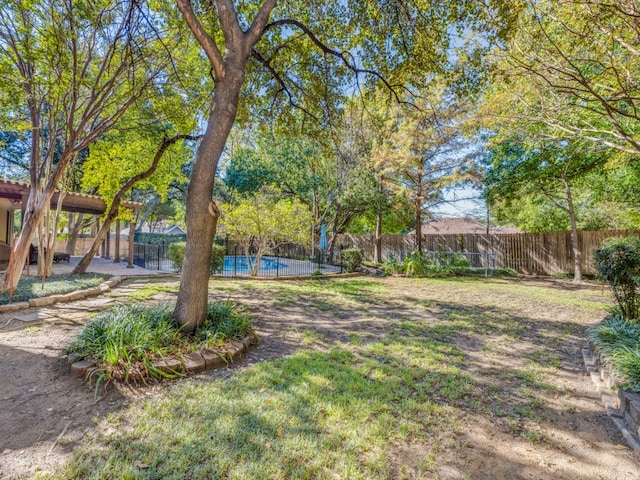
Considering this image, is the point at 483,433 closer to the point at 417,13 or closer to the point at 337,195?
Result: the point at 417,13

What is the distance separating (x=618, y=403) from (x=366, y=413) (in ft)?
7.48

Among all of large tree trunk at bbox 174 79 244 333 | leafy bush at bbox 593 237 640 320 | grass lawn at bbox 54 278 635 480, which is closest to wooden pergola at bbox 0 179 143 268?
large tree trunk at bbox 174 79 244 333

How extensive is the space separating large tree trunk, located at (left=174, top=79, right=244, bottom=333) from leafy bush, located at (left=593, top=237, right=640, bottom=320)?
5651 millimetres

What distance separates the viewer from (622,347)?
3.21 meters

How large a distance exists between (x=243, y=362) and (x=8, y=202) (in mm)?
14250

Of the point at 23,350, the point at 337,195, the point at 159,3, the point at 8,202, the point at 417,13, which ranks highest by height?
the point at 159,3

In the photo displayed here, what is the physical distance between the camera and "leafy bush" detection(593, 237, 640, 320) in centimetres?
432

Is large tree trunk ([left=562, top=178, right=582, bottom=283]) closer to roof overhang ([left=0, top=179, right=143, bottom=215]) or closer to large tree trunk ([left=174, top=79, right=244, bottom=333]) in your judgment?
large tree trunk ([left=174, top=79, right=244, bottom=333])

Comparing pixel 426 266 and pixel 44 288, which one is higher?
pixel 426 266

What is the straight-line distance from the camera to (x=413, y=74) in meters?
5.74

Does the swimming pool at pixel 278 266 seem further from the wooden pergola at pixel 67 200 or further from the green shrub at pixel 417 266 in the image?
the wooden pergola at pixel 67 200

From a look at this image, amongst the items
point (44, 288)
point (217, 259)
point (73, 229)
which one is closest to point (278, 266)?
point (217, 259)

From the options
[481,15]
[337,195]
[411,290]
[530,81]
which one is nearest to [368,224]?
[337,195]

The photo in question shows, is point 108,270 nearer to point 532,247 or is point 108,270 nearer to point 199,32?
point 199,32
